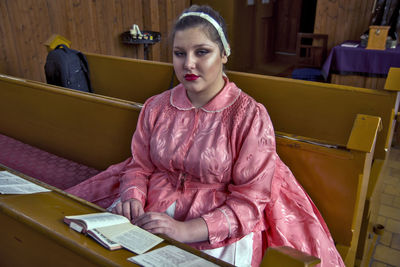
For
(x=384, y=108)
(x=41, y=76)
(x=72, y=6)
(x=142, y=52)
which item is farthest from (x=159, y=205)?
(x=142, y=52)

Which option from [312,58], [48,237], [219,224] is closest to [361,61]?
[312,58]

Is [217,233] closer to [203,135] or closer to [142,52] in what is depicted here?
[203,135]

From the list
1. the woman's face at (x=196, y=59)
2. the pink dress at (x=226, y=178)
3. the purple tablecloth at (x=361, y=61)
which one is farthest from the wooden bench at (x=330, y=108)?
the purple tablecloth at (x=361, y=61)

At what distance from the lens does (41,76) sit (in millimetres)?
4180

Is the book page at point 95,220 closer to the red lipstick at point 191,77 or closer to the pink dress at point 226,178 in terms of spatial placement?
the pink dress at point 226,178

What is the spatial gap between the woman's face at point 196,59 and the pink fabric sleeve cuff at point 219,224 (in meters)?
0.49

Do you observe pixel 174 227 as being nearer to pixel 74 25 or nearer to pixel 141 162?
pixel 141 162

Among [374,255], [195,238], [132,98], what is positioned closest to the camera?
[195,238]

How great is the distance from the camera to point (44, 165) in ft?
7.46

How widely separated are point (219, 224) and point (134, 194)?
15.6 inches

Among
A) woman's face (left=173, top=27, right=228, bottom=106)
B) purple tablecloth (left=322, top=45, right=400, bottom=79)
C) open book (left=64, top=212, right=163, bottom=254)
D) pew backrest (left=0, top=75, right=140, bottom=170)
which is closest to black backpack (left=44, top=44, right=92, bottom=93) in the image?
pew backrest (left=0, top=75, right=140, bottom=170)

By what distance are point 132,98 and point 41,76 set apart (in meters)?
1.53

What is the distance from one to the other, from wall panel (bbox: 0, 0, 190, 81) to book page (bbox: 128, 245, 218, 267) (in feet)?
7.67

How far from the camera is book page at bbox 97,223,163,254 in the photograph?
34.1 inches
